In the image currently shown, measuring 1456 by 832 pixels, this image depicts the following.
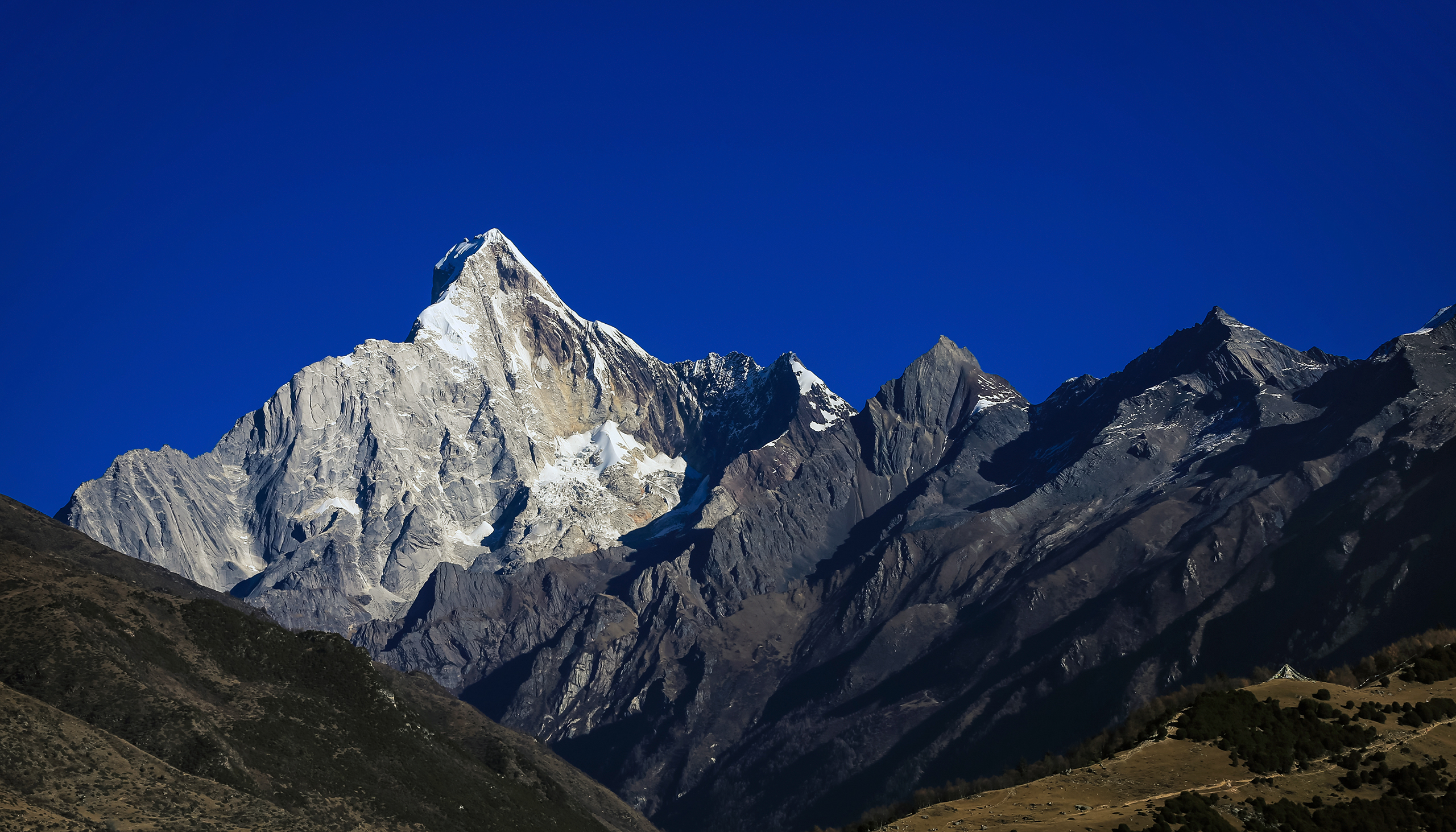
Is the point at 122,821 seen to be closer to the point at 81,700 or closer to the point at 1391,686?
the point at 81,700

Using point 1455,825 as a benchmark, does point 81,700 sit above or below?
above

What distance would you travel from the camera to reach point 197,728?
13912cm

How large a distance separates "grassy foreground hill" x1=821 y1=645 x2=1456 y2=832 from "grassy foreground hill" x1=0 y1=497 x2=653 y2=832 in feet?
234

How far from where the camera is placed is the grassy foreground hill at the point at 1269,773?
2830 inches

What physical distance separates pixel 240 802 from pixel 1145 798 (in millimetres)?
90001

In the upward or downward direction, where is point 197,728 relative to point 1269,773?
upward

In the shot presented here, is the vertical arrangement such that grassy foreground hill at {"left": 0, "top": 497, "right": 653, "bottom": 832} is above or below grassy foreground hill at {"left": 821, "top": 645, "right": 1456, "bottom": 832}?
above

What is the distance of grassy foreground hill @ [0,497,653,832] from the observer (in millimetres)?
118250

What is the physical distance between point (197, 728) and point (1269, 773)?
4218 inches

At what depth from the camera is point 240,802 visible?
12912cm

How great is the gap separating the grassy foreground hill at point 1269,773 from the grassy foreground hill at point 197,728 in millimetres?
71227

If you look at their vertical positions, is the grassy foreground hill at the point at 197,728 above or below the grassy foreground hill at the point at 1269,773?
above

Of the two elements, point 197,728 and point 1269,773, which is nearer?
point 1269,773

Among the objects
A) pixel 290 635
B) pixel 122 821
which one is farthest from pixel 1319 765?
pixel 290 635
